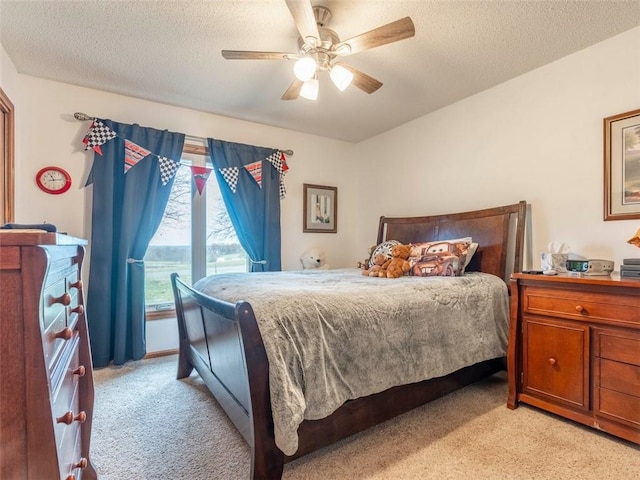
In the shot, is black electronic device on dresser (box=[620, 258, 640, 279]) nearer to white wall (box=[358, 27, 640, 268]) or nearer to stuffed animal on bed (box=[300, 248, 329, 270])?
white wall (box=[358, 27, 640, 268])

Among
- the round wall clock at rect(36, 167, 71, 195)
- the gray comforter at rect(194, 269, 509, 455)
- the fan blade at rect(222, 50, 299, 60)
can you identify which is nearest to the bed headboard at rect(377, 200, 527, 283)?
the gray comforter at rect(194, 269, 509, 455)

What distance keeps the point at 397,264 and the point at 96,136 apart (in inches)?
111

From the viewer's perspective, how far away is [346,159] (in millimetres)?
4488

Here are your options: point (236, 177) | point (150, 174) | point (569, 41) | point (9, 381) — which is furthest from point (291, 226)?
point (9, 381)

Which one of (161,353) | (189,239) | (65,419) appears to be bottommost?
(161,353)

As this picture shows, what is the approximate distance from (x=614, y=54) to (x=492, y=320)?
2.02 metres

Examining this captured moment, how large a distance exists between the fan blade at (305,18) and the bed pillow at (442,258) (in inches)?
70.6

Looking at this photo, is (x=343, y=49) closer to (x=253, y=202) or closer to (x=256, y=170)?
(x=256, y=170)

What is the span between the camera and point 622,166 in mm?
2158

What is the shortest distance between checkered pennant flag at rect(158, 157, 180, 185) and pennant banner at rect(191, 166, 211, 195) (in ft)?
0.66

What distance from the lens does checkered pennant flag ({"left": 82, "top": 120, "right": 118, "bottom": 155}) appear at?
279cm

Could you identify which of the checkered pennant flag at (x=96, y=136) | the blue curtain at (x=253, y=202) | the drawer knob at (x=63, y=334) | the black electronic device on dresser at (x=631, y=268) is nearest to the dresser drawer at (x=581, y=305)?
the black electronic device on dresser at (x=631, y=268)

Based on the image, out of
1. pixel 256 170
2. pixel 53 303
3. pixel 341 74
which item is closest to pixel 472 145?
pixel 341 74

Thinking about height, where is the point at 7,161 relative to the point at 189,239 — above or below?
above
